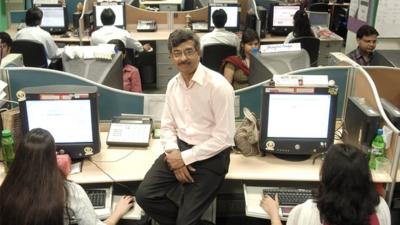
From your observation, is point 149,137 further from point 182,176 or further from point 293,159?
point 293,159

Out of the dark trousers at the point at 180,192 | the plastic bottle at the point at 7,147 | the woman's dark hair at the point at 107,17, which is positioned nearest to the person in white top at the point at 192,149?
the dark trousers at the point at 180,192

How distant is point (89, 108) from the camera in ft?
7.50

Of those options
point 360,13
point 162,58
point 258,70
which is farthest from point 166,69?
point 258,70

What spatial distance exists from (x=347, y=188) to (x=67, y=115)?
1.36 meters

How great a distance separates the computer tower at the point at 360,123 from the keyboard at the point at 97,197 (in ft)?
4.12

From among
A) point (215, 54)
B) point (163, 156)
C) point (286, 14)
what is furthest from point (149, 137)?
point (286, 14)

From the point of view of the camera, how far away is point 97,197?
2.18 m

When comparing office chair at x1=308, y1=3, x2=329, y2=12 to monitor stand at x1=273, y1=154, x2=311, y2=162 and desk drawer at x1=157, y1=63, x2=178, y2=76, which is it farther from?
monitor stand at x1=273, y1=154, x2=311, y2=162

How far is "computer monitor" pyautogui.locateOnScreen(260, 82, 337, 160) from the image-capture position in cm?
233

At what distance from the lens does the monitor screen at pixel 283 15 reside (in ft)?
19.2

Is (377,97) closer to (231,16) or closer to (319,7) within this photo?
(231,16)

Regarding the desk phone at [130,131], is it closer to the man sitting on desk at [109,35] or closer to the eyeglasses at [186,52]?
the eyeglasses at [186,52]

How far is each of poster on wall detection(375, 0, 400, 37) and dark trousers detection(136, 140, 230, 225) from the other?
3.60 m

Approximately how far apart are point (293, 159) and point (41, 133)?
1306 millimetres
